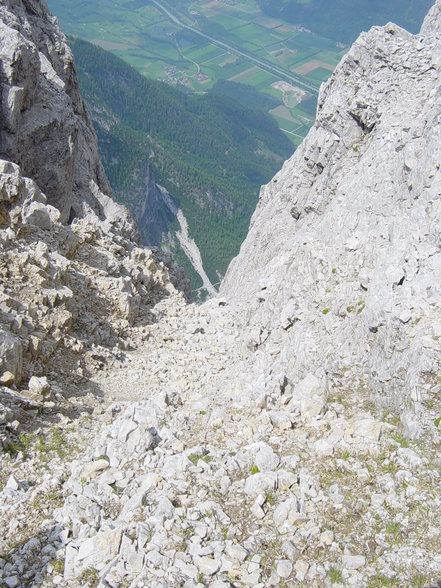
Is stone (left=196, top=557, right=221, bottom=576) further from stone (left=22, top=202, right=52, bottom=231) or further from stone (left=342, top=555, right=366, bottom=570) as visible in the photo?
stone (left=22, top=202, right=52, bottom=231)

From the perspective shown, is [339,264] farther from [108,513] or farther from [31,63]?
[31,63]

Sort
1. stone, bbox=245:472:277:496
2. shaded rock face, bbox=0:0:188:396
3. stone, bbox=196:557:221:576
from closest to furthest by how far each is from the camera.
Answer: stone, bbox=196:557:221:576
stone, bbox=245:472:277:496
shaded rock face, bbox=0:0:188:396

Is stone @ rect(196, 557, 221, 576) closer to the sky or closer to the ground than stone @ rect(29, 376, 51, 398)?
closer to the sky

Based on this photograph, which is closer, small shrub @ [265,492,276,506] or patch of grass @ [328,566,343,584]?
patch of grass @ [328,566,343,584]

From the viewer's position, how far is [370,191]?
101 ft

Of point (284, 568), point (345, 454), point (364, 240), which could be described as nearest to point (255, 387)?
point (345, 454)

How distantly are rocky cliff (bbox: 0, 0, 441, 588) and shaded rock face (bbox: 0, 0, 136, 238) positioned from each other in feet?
1.62

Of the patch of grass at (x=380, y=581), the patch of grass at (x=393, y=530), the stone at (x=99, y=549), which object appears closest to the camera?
the patch of grass at (x=380, y=581)

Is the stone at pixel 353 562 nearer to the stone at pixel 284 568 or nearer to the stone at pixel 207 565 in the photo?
the stone at pixel 284 568

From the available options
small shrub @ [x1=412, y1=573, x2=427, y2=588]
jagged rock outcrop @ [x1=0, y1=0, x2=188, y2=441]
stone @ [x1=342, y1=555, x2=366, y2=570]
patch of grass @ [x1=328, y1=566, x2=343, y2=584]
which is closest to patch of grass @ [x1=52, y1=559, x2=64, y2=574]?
jagged rock outcrop @ [x1=0, y1=0, x2=188, y2=441]

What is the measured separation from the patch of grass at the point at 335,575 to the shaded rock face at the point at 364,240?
6.49 metres

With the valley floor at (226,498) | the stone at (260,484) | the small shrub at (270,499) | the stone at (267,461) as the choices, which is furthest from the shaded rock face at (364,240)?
the small shrub at (270,499)

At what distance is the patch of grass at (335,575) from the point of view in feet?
45.5

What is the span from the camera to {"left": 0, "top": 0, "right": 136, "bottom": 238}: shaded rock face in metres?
42.2
